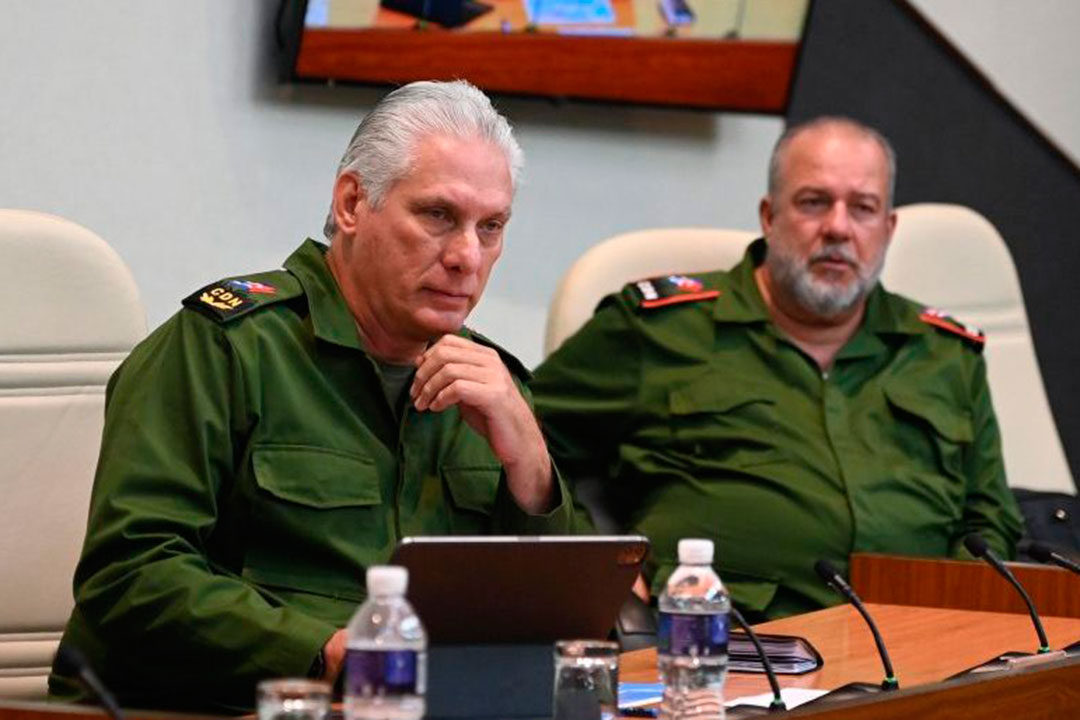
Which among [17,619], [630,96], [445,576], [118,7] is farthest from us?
[630,96]

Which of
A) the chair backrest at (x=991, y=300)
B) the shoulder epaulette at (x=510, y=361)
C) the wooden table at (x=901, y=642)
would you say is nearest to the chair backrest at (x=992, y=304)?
the chair backrest at (x=991, y=300)

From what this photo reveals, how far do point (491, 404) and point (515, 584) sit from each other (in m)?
0.63

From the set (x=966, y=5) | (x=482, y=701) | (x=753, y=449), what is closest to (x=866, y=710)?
(x=482, y=701)

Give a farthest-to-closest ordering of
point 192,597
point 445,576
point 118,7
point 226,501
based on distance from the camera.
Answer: point 118,7 < point 226,501 < point 192,597 < point 445,576

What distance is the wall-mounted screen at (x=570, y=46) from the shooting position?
12.9 ft

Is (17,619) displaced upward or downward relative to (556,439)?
downward

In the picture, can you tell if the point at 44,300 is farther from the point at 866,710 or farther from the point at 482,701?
the point at 866,710

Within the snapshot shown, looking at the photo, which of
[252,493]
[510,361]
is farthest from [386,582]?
[510,361]

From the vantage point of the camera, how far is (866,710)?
6.41 ft

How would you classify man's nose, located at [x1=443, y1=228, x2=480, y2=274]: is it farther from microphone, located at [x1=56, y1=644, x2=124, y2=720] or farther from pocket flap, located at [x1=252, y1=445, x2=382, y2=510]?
microphone, located at [x1=56, y1=644, x2=124, y2=720]

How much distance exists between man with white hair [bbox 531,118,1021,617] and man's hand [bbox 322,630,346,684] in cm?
128

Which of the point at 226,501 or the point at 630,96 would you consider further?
the point at 630,96

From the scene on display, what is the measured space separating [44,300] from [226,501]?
0.55 meters

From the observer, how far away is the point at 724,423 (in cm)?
367
